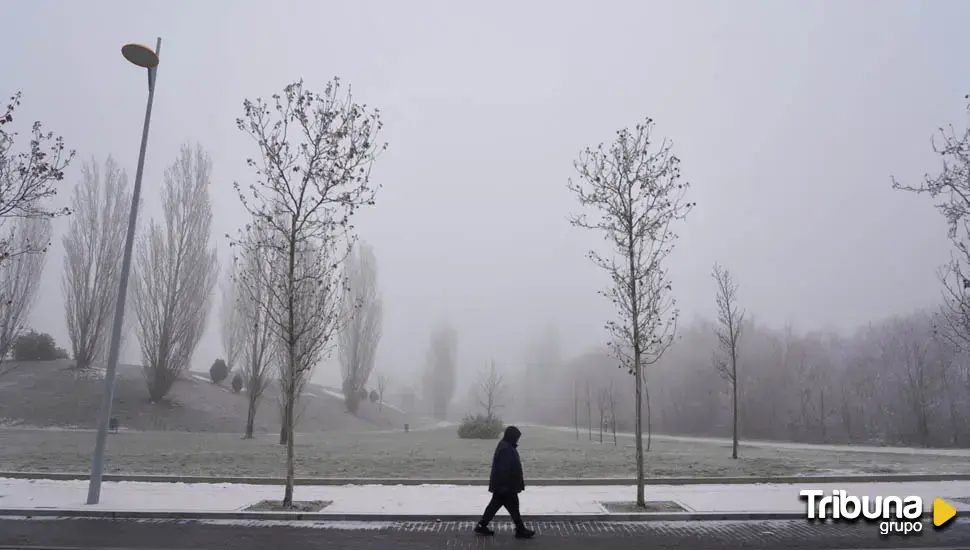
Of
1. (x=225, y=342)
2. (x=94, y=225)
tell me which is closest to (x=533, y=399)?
(x=225, y=342)

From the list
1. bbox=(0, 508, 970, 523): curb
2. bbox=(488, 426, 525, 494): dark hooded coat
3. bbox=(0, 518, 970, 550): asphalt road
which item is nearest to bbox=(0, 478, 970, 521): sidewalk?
bbox=(0, 508, 970, 523): curb

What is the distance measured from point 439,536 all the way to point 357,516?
188cm

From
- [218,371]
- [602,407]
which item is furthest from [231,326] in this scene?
[602,407]

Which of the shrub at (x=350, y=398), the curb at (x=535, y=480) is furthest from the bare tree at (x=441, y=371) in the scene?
the curb at (x=535, y=480)

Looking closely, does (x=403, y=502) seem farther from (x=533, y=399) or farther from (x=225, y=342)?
(x=533, y=399)

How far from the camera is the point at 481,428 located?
3609 centimetres

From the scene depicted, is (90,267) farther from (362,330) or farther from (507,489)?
(507,489)

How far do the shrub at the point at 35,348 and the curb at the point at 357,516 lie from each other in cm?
4088

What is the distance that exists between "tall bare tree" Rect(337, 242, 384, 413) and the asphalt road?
134ft

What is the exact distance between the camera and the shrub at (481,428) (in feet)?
118

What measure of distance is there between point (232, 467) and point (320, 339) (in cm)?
707

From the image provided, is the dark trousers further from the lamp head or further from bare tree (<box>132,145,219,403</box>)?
bare tree (<box>132,145,219,403</box>)

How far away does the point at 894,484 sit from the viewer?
13.1 m

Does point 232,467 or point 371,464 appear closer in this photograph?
point 232,467
